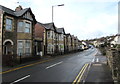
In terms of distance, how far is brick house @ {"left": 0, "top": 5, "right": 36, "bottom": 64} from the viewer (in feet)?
50.0

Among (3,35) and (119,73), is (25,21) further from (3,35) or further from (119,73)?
(119,73)

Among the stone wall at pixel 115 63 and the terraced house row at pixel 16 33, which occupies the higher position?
the terraced house row at pixel 16 33

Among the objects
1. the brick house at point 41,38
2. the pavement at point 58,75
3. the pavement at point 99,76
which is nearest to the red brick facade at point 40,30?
the brick house at point 41,38

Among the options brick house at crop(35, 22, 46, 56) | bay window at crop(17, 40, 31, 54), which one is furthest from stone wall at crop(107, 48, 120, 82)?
brick house at crop(35, 22, 46, 56)

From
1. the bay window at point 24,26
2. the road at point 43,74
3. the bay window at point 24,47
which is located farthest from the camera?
the bay window at point 24,26

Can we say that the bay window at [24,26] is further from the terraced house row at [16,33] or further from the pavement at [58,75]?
the pavement at [58,75]

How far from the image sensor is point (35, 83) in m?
7.39

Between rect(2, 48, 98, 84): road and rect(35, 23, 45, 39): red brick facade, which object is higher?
rect(35, 23, 45, 39): red brick facade

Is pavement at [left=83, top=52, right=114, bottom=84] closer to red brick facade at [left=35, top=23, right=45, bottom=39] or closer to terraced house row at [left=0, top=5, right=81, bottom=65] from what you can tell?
terraced house row at [left=0, top=5, right=81, bottom=65]

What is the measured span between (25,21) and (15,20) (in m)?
1.84

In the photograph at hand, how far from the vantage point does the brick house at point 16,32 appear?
15.2m

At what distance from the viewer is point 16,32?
17406 mm

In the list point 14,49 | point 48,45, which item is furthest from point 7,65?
point 48,45

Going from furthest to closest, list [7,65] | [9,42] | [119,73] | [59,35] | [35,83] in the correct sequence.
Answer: [59,35] < [9,42] < [7,65] < [35,83] < [119,73]
